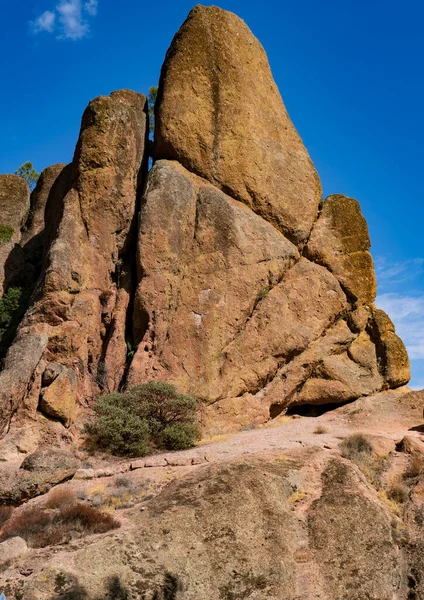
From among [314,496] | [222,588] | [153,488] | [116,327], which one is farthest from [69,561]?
[116,327]

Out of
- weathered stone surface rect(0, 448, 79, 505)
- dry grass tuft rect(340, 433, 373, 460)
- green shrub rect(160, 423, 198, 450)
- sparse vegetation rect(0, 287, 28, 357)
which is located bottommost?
weathered stone surface rect(0, 448, 79, 505)

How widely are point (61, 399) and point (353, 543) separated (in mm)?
9351

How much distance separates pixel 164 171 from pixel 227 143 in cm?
307

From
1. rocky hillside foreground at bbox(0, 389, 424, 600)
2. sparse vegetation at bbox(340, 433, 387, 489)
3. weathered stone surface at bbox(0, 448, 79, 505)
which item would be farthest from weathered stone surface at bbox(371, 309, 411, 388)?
weathered stone surface at bbox(0, 448, 79, 505)

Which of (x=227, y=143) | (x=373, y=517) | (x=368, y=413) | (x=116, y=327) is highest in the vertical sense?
(x=227, y=143)

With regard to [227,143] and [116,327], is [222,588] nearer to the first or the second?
[116,327]

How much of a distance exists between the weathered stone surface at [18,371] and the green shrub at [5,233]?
9712mm

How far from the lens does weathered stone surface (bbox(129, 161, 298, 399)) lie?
762 inches

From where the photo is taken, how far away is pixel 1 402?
49.3 ft

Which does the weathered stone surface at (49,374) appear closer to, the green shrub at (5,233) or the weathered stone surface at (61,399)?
the weathered stone surface at (61,399)

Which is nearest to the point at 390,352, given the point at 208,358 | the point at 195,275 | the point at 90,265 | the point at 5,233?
the point at 208,358

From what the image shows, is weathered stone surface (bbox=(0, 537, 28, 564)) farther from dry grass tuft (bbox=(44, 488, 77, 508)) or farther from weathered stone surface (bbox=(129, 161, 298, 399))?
weathered stone surface (bbox=(129, 161, 298, 399))

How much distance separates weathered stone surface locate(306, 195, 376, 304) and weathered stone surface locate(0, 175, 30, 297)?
479 inches

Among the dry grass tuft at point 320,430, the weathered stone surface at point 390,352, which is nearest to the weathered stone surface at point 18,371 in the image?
the dry grass tuft at point 320,430
